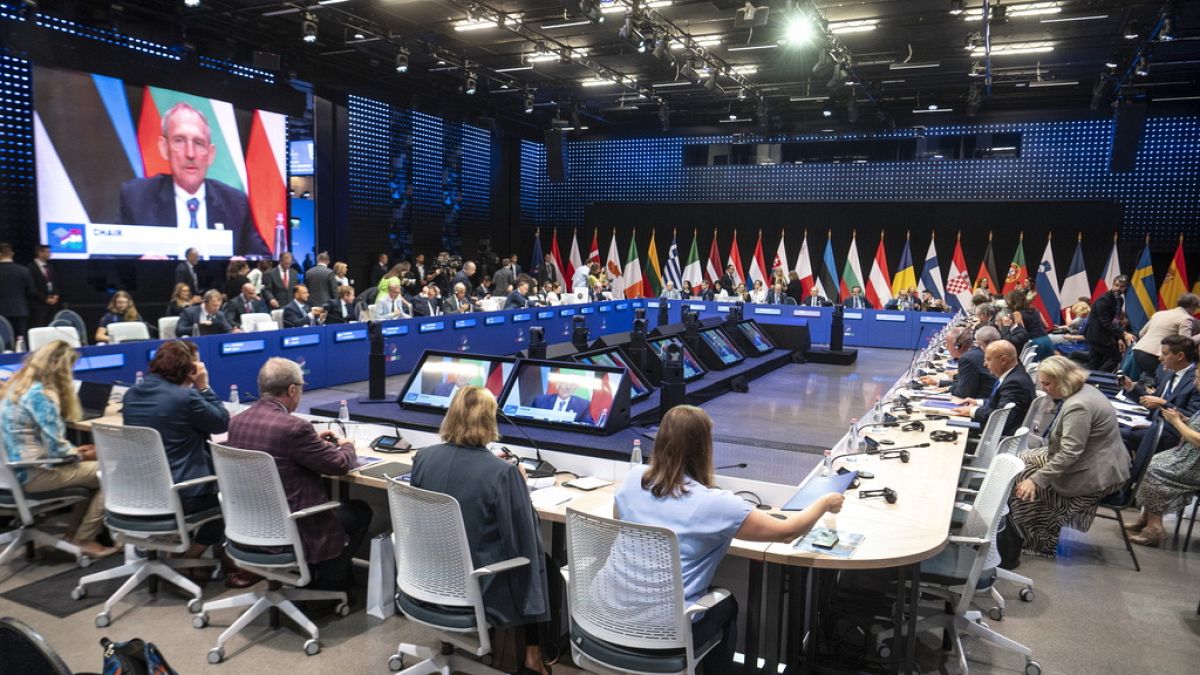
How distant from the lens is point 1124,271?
15.8m

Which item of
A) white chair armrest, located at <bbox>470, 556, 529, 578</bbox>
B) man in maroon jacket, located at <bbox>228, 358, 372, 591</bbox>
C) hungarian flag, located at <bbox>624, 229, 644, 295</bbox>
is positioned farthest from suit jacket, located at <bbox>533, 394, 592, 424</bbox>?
hungarian flag, located at <bbox>624, 229, 644, 295</bbox>

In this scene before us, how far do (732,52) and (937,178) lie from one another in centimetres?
701

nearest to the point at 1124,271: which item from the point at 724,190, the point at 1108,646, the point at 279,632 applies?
the point at 724,190

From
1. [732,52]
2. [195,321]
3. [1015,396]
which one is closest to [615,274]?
[732,52]

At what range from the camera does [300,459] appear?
350 centimetres

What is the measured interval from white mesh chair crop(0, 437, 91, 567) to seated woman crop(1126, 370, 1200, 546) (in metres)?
6.47

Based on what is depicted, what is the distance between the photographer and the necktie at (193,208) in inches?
451

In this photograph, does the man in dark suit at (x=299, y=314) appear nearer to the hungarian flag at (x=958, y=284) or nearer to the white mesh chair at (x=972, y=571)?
the white mesh chair at (x=972, y=571)

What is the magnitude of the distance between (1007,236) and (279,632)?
1711cm

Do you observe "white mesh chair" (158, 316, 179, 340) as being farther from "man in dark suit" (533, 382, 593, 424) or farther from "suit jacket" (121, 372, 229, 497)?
"man in dark suit" (533, 382, 593, 424)

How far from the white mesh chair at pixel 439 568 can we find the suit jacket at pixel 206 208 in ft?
32.7

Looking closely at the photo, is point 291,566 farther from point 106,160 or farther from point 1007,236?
point 1007,236

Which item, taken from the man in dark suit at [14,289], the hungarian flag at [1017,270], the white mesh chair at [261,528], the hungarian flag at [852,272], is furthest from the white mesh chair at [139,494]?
the hungarian flag at [1017,270]

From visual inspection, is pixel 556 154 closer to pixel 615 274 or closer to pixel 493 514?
pixel 615 274
